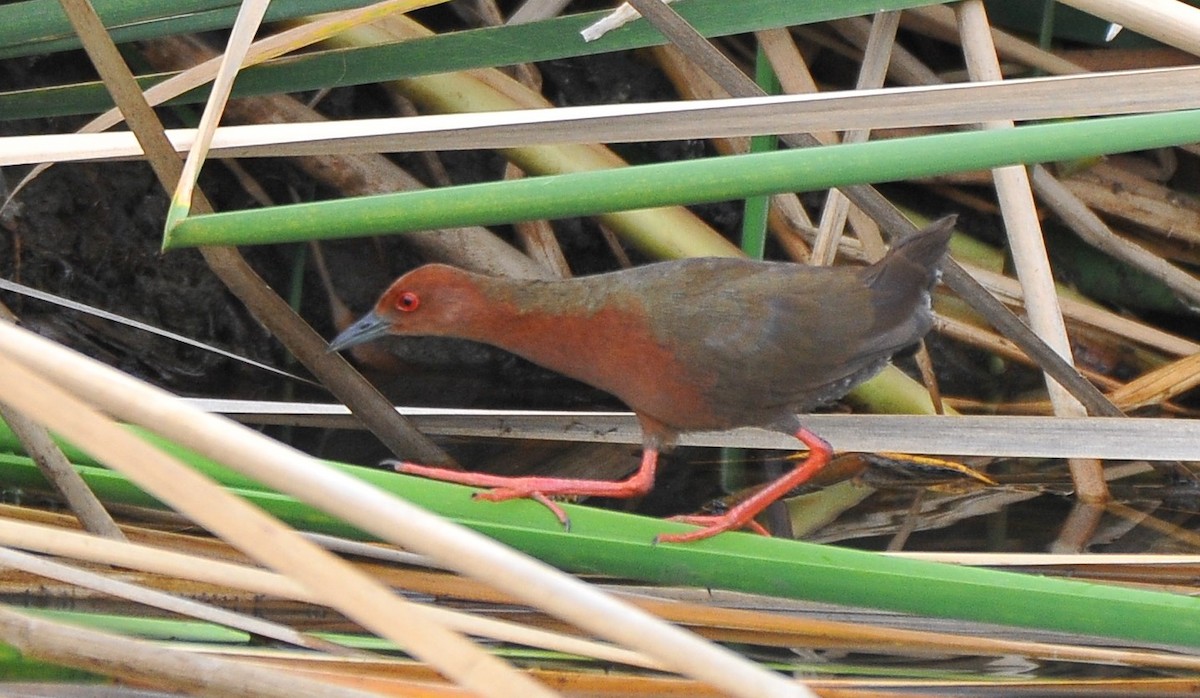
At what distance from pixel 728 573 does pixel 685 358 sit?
0.76 meters

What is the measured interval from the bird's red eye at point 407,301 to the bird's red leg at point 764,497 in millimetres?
737

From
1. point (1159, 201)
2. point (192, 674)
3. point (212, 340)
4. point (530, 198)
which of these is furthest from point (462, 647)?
point (1159, 201)

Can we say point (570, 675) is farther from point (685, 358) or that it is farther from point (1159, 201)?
point (1159, 201)

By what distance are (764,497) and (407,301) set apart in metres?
0.84

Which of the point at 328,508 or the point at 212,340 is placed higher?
the point at 212,340

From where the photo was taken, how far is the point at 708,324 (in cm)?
260

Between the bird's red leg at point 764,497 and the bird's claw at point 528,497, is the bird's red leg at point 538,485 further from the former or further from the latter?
the bird's red leg at point 764,497

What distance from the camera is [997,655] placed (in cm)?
225

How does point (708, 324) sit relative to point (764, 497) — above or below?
above

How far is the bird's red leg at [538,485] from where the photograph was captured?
2.07 metres

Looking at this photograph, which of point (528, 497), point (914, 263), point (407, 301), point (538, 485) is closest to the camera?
point (528, 497)

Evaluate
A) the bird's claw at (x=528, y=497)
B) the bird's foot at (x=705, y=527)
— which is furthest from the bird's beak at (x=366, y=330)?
the bird's foot at (x=705, y=527)

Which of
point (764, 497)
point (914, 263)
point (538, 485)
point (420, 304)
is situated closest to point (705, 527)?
point (538, 485)

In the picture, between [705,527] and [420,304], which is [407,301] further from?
[705,527]
